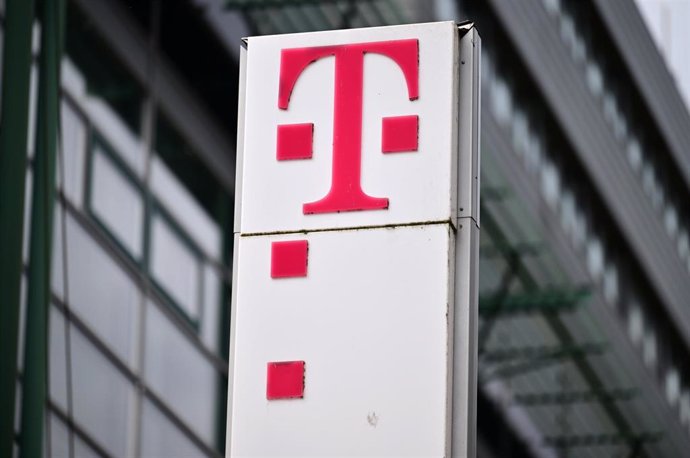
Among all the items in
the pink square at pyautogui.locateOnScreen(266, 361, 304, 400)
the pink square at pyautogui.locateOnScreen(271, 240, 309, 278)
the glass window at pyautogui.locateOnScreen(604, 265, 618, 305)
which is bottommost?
the pink square at pyautogui.locateOnScreen(266, 361, 304, 400)

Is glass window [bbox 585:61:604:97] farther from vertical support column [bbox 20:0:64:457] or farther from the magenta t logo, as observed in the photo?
the magenta t logo

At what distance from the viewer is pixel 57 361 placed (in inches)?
636

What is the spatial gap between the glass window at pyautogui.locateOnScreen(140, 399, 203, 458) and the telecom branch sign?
30.4ft

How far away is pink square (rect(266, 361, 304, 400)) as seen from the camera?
8031mm

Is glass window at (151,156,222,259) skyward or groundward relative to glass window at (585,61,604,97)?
groundward

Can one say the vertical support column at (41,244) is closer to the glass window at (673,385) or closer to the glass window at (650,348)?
the glass window at (650,348)

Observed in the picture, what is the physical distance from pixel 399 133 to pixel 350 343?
3.21 feet

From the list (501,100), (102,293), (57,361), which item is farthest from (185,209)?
(501,100)

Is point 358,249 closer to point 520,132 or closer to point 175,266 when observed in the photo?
point 175,266

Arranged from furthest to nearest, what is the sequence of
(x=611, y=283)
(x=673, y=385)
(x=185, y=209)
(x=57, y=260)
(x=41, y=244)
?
(x=673, y=385) → (x=611, y=283) → (x=185, y=209) → (x=57, y=260) → (x=41, y=244)

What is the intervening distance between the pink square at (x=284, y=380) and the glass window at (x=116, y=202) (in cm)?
922

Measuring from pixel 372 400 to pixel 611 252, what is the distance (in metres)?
29.3

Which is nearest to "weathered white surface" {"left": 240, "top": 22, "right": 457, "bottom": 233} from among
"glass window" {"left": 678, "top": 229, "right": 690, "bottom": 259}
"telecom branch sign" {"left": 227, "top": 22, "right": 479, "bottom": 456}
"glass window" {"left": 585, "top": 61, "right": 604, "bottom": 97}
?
"telecom branch sign" {"left": 227, "top": 22, "right": 479, "bottom": 456}

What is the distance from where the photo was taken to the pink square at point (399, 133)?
8.30 meters
